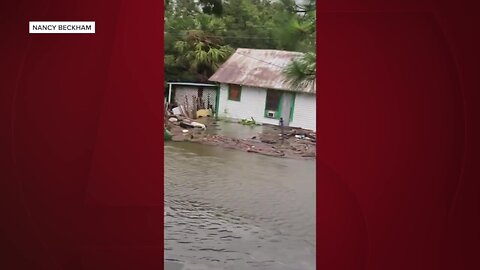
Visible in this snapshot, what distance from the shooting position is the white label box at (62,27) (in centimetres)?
186

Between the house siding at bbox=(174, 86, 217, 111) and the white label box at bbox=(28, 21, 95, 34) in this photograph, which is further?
the house siding at bbox=(174, 86, 217, 111)

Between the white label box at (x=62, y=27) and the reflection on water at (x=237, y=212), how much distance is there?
67 cm

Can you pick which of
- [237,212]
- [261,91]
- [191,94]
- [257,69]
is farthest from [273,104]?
[237,212]

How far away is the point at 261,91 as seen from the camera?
6.82 ft

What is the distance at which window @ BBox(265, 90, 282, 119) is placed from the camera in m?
2.07

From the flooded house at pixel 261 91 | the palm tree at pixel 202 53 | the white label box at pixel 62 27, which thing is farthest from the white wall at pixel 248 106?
the white label box at pixel 62 27

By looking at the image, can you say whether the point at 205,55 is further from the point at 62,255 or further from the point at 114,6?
the point at 62,255

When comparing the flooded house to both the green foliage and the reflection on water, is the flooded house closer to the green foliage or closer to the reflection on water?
the green foliage

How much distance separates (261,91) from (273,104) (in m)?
0.09

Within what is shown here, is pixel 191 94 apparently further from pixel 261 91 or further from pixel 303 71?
pixel 303 71

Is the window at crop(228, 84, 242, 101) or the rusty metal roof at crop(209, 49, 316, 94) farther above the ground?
the rusty metal roof at crop(209, 49, 316, 94)

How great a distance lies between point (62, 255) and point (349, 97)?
5.22 ft

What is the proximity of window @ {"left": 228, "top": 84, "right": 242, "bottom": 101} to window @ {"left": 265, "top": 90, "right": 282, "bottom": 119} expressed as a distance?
15 centimetres

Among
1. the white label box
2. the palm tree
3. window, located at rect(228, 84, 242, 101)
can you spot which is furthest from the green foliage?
the white label box
